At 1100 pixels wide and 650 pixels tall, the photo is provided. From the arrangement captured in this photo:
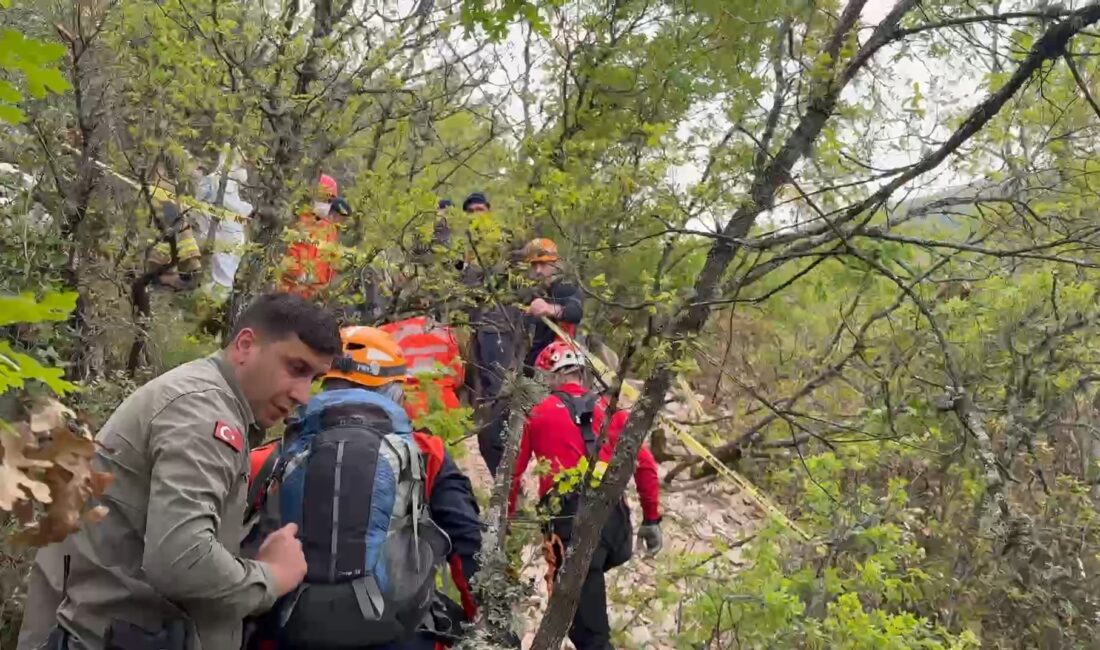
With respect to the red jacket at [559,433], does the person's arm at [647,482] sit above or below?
below

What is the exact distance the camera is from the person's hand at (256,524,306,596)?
2.23m

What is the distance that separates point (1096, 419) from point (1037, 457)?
980 millimetres

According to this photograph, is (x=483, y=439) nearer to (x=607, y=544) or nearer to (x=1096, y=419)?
(x=607, y=544)

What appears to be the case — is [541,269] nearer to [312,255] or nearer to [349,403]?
[312,255]

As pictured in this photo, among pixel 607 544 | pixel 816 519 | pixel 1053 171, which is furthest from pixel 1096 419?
pixel 607 544

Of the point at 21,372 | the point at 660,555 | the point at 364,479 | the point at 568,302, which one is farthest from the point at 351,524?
the point at 660,555

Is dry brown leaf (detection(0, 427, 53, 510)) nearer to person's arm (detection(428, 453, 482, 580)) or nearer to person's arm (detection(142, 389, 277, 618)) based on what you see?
person's arm (detection(142, 389, 277, 618))

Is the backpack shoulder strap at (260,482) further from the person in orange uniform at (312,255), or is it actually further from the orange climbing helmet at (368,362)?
the person in orange uniform at (312,255)

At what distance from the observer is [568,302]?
18.0 feet

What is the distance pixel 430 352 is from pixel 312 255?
1.22 m

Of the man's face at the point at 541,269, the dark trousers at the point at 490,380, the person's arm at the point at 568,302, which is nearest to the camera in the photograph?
the man's face at the point at 541,269

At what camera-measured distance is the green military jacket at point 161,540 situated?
196cm

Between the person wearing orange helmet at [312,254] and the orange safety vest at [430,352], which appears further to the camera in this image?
the orange safety vest at [430,352]

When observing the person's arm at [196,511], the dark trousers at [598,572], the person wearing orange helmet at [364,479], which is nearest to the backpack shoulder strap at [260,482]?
the person wearing orange helmet at [364,479]
